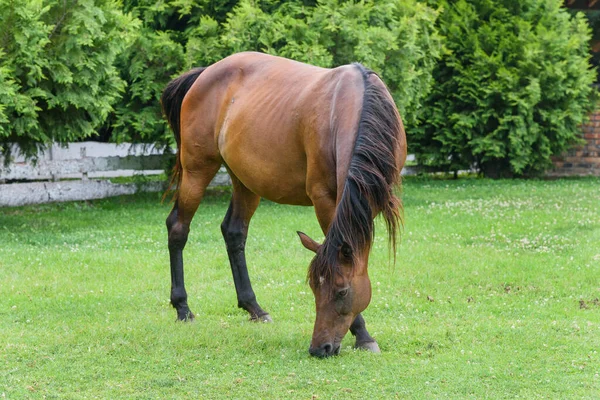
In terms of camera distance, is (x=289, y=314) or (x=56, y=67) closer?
(x=289, y=314)

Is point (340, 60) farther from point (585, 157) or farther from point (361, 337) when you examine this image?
point (361, 337)

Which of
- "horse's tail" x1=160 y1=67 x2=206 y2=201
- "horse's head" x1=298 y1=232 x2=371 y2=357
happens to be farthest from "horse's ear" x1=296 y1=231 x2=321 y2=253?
"horse's tail" x1=160 y1=67 x2=206 y2=201

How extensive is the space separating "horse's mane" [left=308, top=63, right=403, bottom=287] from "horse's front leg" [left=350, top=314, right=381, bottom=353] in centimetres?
67

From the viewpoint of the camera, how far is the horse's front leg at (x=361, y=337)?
218 inches

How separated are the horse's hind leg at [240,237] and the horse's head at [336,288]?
161 centimetres

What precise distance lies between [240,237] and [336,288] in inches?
77.7

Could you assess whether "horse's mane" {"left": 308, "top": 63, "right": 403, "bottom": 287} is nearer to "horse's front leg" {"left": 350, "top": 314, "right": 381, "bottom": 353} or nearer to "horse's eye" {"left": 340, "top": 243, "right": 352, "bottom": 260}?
"horse's eye" {"left": 340, "top": 243, "right": 352, "bottom": 260}

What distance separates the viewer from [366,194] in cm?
487

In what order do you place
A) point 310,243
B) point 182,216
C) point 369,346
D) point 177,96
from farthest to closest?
1. point 177,96
2. point 182,216
3. point 369,346
4. point 310,243

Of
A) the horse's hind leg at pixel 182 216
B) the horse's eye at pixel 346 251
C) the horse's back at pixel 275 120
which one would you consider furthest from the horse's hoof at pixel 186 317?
the horse's eye at pixel 346 251

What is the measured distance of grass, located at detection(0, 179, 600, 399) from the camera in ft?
16.1

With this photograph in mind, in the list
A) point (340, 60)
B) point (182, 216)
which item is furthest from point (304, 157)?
point (340, 60)

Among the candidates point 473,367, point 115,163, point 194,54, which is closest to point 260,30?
point 194,54

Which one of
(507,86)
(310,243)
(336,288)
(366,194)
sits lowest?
(507,86)
